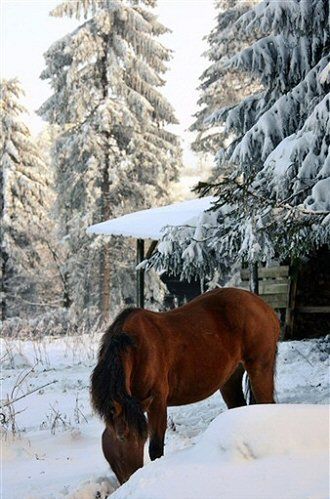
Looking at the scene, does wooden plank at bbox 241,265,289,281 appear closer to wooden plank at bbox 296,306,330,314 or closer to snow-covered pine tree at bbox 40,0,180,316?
wooden plank at bbox 296,306,330,314

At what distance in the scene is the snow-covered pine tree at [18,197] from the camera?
75.0ft

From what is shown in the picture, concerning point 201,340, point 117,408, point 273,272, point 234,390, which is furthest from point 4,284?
point 117,408

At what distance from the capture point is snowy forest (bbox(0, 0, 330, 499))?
4355mm

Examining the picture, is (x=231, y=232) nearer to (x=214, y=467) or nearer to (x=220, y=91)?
(x=214, y=467)

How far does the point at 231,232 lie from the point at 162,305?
13225 millimetres

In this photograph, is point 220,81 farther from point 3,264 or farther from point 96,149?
point 3,264

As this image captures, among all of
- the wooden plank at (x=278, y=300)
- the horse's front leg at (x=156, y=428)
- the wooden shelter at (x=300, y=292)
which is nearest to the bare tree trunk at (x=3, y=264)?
the wooden shelter at (x=300, y=292)

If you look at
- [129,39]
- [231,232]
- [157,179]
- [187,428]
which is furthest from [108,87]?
[187,428]

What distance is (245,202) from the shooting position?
610cm

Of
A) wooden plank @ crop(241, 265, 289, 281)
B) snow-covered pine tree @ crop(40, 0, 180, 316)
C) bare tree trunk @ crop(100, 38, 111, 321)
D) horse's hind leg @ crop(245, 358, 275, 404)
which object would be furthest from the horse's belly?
bare tree trunk @ crop(100, 38, 111, 321)

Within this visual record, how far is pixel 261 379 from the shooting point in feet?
16.6

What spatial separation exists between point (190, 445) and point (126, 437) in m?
0.41

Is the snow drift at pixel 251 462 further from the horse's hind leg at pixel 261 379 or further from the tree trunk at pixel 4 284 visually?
the tree trunk at pixel 4 284

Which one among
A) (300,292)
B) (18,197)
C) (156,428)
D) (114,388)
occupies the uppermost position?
(18,197)
